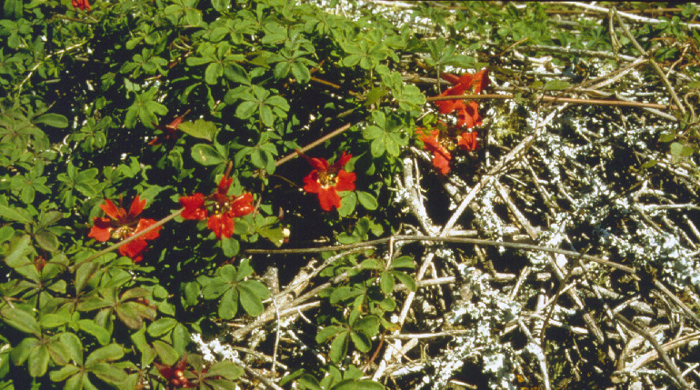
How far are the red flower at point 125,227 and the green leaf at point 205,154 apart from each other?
1.10 ft

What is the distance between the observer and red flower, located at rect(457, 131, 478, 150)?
2.49 metres

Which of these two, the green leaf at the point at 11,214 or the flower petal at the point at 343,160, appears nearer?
the green leaf at the point at 11,214

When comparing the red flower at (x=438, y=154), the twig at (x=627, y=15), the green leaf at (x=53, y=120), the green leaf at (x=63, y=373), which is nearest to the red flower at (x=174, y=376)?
the green leaf at (x=63, y=373)

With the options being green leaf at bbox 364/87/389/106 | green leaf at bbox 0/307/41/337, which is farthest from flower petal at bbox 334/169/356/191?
green leaf at bbox 0/307/41/337

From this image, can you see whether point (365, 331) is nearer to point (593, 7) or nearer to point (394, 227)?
point (394, 227)

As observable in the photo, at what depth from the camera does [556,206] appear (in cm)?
247

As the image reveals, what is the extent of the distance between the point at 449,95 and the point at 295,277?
45.0 inches

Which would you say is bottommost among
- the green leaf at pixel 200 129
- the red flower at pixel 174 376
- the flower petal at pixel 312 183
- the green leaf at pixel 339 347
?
the red flower at pixel 174 376

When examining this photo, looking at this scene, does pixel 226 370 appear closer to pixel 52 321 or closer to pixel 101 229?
pixel 52 321

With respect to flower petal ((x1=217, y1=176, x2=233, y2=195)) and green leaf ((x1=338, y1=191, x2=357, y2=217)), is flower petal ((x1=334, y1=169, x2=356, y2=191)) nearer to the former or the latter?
green leaf ((x1=338, y1=191, x2=357, y2=217))

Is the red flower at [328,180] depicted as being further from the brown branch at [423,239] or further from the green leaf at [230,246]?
the green leaf at [230,246]

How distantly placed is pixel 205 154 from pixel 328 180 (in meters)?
0.51

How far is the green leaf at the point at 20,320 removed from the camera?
1539 mm

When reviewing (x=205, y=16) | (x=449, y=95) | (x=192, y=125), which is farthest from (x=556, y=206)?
(x=205, y=16)
